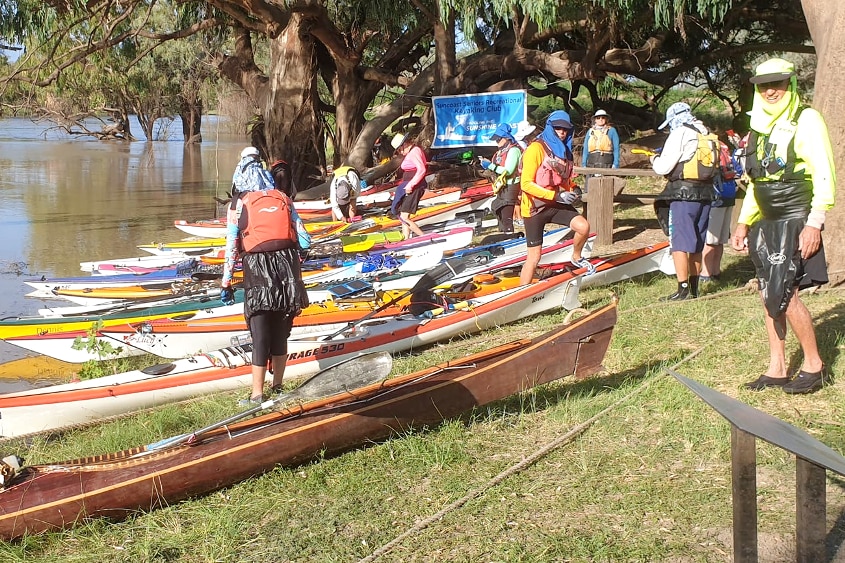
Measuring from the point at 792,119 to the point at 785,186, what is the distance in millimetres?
380

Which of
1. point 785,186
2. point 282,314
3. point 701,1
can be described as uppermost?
point 701,1

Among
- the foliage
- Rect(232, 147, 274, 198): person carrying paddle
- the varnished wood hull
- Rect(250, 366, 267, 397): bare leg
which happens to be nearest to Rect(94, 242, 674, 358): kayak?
the foliage

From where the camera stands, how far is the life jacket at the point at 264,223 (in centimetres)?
533

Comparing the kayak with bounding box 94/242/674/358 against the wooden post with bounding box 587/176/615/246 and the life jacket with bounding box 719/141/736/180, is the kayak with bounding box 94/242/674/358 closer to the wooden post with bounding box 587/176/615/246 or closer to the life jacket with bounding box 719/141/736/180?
the life jacket with bounding box 719/141/736/180

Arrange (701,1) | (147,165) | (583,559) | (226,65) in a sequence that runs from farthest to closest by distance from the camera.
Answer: (147,165) → (226,65) → (701,1) → (583,559)

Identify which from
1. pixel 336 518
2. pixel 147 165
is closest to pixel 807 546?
pixel 336 518

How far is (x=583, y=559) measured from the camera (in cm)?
352

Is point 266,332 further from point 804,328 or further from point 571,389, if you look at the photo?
point 804,328

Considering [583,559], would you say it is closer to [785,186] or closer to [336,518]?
[336,518]

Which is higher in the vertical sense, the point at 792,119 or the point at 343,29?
the point at 343,29

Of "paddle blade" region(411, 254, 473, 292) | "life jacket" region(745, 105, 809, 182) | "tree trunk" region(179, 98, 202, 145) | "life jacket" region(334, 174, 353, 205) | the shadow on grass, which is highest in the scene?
"tree trunk" region(179, 98, 202, 145)

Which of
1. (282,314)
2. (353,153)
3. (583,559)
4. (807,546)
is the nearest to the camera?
(807,546)

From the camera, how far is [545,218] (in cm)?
790

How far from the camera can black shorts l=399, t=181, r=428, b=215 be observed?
12.5 meters
